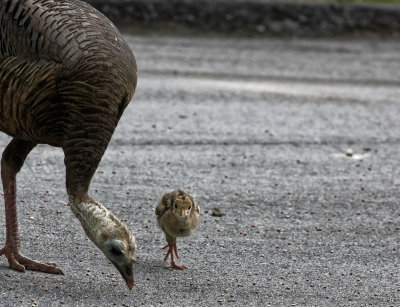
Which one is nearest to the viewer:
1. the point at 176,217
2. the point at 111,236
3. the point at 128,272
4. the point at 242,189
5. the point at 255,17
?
the point at 111,236

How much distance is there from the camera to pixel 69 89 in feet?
14.9

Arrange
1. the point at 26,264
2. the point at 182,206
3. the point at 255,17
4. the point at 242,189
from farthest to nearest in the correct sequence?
A: the point at 255,17, the point at 242,189, the point at 182,206, the point at 26,264

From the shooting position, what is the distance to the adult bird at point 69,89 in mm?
4543

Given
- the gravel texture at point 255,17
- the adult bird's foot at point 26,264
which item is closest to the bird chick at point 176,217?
the adult bird's foot at point 26,264

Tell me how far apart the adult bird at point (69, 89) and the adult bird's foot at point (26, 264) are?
669 mm

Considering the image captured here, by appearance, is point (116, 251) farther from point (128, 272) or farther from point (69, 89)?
point (69, 89)

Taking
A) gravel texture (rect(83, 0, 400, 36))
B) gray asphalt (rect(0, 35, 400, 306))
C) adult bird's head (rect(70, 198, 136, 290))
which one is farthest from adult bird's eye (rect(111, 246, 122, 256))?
gravel texture (rect(83, 0, 400, 36))

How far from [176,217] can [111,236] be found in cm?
113

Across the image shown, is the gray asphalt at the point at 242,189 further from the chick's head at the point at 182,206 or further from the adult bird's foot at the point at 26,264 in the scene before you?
the chick's head at the point at 182,206

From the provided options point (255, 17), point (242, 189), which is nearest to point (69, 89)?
point (242, 189)

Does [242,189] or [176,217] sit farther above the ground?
[176,217]

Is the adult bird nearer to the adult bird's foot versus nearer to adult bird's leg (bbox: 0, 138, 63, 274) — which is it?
adult bird's leg (bbox: 0, 138, 63, 274)

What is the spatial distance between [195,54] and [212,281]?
7.21 meters

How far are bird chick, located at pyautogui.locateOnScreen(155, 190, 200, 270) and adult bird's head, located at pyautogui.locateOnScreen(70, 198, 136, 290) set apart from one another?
99 centimetres
